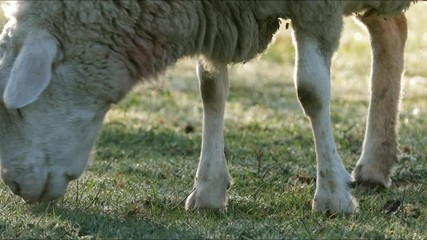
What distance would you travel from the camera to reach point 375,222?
573cm

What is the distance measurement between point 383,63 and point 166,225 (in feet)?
8.83

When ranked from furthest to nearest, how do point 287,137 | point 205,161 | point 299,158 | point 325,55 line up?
point 287,137 < point 299,158 < point 205,161 < point 325,55

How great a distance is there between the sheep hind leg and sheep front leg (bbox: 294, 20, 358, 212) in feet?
3.60

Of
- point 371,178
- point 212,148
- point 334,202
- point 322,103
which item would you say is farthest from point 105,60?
point 371,178

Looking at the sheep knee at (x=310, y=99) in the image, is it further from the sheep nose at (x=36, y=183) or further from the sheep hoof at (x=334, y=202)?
the sheep nose at (x=36, y=183)

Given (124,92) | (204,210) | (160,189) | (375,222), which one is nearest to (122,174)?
(160,189)

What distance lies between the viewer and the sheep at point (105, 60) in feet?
17.8

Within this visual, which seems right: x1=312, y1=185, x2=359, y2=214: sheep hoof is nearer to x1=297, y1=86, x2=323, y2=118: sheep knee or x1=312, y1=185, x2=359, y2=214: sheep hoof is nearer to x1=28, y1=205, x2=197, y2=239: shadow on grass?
x1=297, y1=86, x2=323, y2=118: sheep knee

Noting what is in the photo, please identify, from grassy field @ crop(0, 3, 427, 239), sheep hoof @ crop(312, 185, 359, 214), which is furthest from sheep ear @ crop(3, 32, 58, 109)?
sheep hoof @ crop(312, 185, 359, 214)

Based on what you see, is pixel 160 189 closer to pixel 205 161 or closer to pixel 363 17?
pixel 205 161

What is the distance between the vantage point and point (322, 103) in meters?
6.16

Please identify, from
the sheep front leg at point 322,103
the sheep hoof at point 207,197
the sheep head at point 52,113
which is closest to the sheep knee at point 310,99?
the sheep front leg at point 322,103

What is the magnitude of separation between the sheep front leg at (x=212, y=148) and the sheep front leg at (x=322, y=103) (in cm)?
58

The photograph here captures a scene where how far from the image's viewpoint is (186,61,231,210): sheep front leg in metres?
6.43
